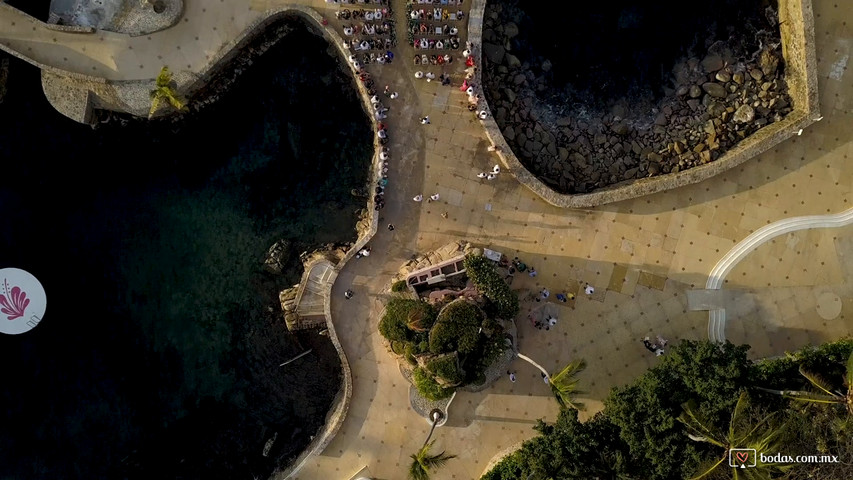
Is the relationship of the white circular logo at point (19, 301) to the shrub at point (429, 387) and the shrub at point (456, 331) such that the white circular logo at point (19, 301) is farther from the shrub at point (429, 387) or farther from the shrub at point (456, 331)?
the shrub at point (456, 331)

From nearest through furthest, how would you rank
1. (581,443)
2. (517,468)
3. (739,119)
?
(581,443), (517,468), (739,119)

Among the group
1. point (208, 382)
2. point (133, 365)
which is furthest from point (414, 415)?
point (133, 365)

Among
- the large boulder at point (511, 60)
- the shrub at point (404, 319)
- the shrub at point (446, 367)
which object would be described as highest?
the large boulder at point (511, 60)

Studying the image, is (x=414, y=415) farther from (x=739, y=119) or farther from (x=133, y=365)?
(x=739, y=119)
